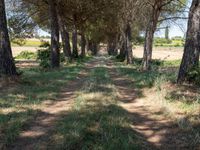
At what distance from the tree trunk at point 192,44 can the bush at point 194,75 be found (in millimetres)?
162

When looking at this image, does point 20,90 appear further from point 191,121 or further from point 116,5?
point 116,5

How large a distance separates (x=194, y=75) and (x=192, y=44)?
1.14 meters

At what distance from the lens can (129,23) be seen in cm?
3009

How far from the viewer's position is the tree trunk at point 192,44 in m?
13.0

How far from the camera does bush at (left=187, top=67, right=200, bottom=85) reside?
12727 mm

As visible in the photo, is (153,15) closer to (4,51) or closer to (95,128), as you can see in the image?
(4,51)

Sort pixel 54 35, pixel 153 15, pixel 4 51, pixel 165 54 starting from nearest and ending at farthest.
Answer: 1. pixel 4 51
2. pixel 153 15
3. pixel 54 35
4. pixel 165 54

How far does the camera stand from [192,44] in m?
13.1

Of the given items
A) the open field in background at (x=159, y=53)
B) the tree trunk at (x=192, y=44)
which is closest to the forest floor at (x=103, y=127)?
A: the tree trunk at (x=192, y=44)

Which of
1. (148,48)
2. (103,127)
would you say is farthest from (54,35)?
(103,127)

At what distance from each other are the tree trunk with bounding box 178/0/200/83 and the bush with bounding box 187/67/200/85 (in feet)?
0.53

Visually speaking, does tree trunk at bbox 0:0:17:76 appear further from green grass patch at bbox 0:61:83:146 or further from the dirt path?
the dirt path

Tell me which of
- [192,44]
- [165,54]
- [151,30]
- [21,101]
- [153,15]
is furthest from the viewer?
[165,54]

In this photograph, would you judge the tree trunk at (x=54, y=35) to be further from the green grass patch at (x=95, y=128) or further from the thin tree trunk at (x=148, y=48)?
the green grass patch at (x=95, y=128)
